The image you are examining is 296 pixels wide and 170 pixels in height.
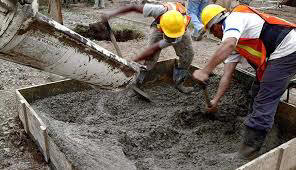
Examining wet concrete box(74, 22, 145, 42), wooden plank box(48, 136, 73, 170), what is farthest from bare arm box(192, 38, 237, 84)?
wet concrete box(74, 22, 145, 42)

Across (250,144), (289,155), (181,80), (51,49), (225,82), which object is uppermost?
(51,49)

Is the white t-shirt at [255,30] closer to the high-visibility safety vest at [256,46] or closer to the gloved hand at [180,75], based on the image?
the high-visibility safety vest at [256,46]

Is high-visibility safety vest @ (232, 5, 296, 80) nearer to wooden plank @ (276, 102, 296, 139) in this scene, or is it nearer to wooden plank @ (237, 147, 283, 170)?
wooden plank @ (276, 102, 296, 139)

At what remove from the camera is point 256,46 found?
3326 millimetres

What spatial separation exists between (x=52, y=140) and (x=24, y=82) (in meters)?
2.33

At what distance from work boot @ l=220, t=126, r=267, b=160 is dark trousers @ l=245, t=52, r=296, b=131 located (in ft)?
0.26

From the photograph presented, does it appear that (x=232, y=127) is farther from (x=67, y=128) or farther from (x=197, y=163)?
(x=67, y=128)

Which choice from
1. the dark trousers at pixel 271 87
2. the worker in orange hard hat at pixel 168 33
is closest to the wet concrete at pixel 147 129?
the worker in orange hard hat at pixel 168 33

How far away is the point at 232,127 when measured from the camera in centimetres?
400

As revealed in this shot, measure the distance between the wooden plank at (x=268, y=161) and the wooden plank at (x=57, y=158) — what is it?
1546 mm

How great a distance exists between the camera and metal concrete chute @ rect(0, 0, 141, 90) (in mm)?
1651

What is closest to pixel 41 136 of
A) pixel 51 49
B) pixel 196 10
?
pixel 51 49

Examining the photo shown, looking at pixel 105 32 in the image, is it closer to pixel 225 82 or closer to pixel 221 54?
pixel 225 82

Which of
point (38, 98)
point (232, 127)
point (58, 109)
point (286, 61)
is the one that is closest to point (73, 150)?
point (58, 109)
